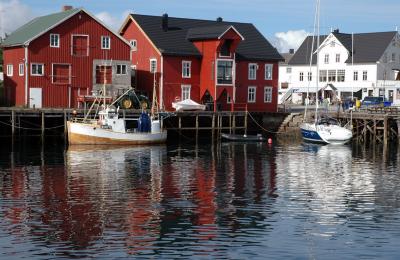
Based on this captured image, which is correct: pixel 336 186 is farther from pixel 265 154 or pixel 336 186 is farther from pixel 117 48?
pixel 117 48

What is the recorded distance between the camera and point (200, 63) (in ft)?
245

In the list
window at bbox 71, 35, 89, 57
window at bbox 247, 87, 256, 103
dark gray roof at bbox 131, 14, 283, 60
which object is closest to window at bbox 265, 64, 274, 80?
dark gray roof at bbox 131, 14, 283, 60

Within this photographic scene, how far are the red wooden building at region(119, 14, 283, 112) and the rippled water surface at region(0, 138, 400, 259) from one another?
2056 cm

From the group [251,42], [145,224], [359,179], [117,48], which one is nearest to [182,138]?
[117,48]

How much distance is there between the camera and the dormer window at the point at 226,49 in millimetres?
72688

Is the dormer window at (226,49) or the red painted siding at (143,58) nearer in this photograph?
the dormer window at (226,49)

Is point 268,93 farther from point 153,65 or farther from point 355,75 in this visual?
point 355,75

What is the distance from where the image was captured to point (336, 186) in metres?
39.3

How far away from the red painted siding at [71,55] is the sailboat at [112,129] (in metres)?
5.17

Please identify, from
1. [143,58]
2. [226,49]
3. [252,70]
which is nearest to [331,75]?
[252,70]

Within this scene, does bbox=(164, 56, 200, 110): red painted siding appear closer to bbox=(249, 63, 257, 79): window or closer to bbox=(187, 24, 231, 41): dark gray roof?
bbox=(187, 24, 231, 41): dark gray roof

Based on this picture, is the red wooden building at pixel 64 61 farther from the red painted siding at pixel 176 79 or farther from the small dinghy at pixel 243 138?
the small dinghy at pixel 243 138

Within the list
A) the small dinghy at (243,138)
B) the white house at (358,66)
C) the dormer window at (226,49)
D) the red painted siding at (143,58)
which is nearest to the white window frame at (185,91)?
the red painted siding at (143,58)

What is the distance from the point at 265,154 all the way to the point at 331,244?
31.0 metres
